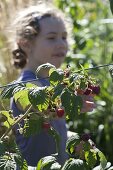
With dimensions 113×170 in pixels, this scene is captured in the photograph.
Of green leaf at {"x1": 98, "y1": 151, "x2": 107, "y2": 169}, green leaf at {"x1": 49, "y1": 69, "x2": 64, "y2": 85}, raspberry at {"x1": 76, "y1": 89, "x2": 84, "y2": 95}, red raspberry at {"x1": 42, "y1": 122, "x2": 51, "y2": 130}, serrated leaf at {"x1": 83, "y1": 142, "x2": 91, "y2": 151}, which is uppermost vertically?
green leaf at {"x1": 49, "y1": 69, "x2": 64, "y2": 85}

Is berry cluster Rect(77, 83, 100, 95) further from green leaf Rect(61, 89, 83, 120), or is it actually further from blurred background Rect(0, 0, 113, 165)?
blurred background Rect(0, 0, 113, 165)

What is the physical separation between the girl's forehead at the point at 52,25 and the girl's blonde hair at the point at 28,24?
20 millimetres

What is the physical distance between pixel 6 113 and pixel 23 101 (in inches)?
2.4

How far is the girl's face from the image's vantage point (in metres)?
2.81

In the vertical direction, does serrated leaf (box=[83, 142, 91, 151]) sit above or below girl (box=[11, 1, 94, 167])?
below

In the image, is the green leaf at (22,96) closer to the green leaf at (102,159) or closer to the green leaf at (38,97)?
the green leaf at (38,97)

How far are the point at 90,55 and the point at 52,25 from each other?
51.7 inches

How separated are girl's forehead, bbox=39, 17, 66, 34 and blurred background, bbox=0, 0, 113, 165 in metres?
0.67

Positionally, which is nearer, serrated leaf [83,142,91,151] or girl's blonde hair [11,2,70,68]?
serrated leaf [83,142,91,151]

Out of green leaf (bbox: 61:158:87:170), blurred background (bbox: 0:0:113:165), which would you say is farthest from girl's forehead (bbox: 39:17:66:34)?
green leaf (bbox: 61:158:87:170)

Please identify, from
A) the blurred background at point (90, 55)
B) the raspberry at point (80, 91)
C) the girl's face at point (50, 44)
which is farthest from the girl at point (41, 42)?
the raspberry at point (80, 91)

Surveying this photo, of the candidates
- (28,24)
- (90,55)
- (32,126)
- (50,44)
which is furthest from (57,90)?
(90,55)

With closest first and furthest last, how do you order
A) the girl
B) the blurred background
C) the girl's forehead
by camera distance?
1. the girl
2. the girl's forehead
3. the blurred background

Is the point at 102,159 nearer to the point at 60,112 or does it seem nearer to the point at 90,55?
Answer: the point at 60,112
